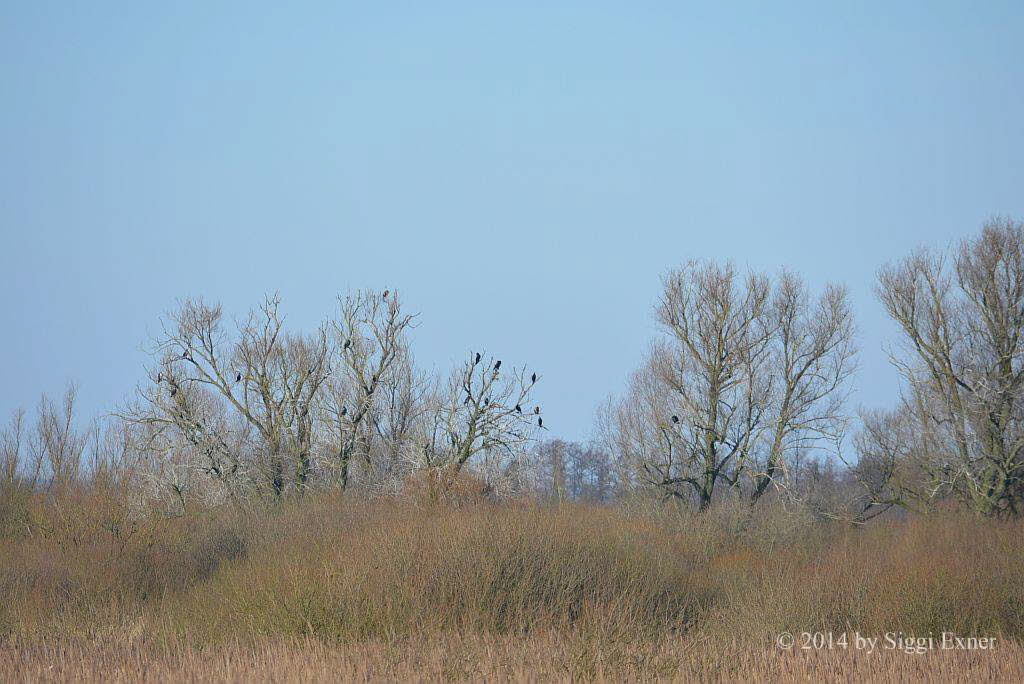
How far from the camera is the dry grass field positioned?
43.6 feet

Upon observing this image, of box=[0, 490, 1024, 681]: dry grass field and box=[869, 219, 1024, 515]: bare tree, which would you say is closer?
box=[0, 490, 1024, 681]: dry grass field

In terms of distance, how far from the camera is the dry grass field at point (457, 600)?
13289 mm

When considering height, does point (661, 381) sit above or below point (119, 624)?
above

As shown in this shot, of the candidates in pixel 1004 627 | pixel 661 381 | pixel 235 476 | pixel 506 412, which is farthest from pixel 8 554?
pixel 661 381

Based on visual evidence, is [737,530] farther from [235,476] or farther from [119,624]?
[119,624]

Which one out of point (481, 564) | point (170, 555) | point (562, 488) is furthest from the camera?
point (170, 555)

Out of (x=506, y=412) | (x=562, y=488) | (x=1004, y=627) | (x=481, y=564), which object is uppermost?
(x=506, y=412)

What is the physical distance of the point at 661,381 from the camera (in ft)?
140

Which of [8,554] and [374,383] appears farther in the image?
[374,383]

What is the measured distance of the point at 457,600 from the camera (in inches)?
705

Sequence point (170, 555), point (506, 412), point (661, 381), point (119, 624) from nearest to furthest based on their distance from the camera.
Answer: point (119, 624) → point (170, 555) → point (506, 412) → point (661, 381)

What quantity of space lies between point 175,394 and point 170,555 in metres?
10.6

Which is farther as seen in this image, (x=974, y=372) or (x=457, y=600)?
(x=974, y=372)

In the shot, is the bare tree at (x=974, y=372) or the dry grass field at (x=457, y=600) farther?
the bare tree at (x=974, y=372)
